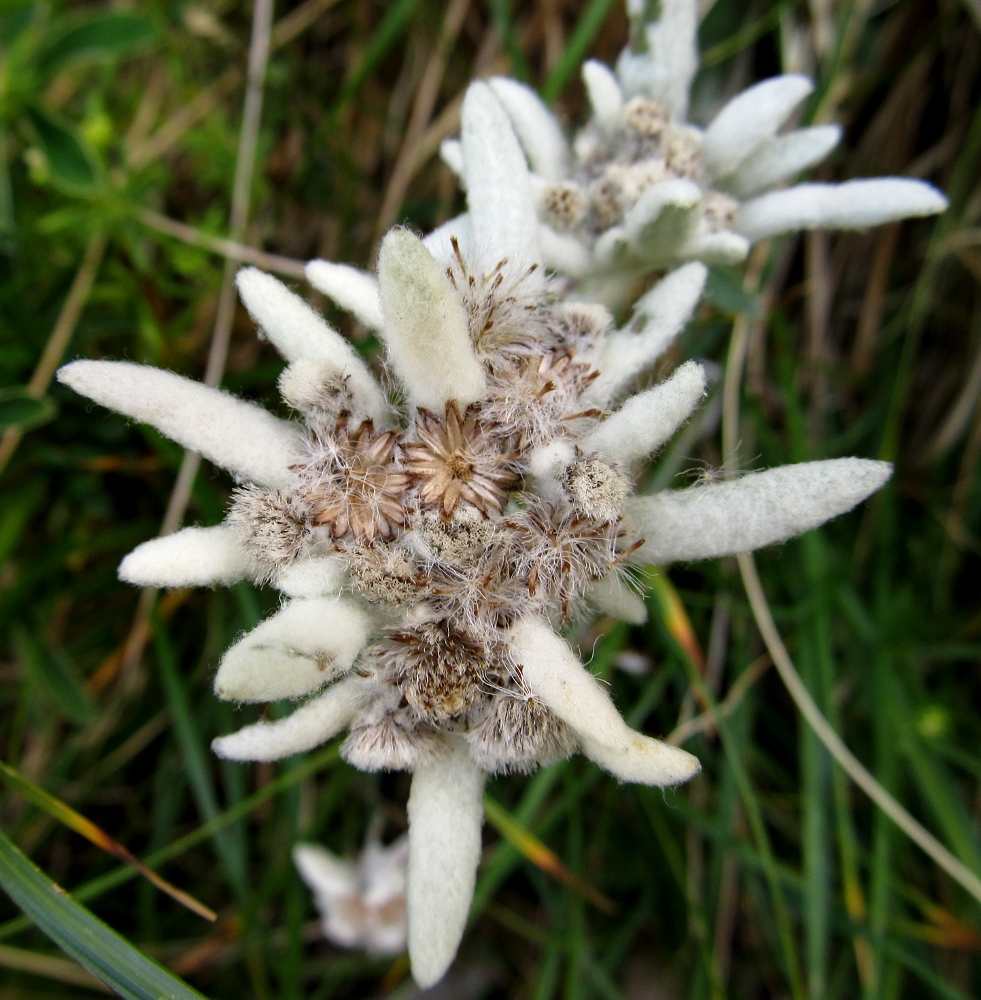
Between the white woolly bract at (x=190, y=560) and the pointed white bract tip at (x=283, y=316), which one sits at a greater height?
the pointed white bract tip at (x=283, y=316)

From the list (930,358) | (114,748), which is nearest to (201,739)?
(114,748)

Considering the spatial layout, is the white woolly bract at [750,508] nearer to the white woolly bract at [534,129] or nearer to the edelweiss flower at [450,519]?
the edelweiss flower at [450,519]

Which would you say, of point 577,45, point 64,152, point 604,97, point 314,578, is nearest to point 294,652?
point 314,578

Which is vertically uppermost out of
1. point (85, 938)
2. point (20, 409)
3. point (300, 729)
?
point (20, 409)

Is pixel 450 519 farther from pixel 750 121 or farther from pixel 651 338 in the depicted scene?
pixel 750 121

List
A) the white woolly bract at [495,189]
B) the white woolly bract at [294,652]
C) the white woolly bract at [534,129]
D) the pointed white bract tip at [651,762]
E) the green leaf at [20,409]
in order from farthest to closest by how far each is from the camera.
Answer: the green leaf at [20,409]
the white woolly bract at [534,129]
the white woolly bract at [495,189]
the pointed white bract tip at [651,762]
the white woolly bract at [294,652]

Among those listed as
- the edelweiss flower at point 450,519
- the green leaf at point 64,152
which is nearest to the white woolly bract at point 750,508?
the edelweiss flower at point 450,519

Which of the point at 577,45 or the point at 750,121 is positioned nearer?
the point at 750,121
